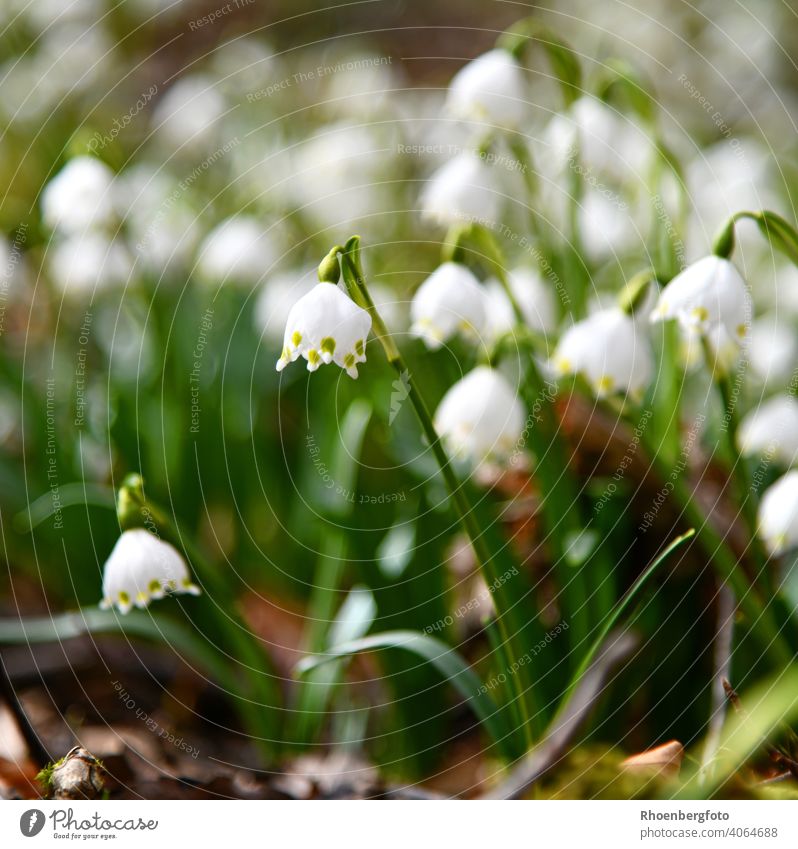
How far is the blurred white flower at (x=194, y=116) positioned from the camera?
263cm

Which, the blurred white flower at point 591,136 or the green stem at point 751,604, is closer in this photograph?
the green stem at point 751,604

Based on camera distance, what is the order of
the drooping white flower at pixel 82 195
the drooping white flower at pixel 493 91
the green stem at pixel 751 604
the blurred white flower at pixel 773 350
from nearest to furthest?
the green stem at pixel 751 604
the drooping white flower at pixel 493 91
the drooping white flower at pixel 82 195
the blurred white flower at pixel 773 350

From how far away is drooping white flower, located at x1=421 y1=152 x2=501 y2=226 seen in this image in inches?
54.2

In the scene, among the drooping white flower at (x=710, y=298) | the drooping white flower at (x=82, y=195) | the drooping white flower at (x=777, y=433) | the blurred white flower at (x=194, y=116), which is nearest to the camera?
the drooping white flower at (x=710, y=298)

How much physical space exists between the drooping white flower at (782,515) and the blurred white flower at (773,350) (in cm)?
66

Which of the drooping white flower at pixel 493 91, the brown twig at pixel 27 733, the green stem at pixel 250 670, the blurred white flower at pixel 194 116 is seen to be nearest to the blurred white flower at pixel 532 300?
the drooping white flower at pixel 493 91

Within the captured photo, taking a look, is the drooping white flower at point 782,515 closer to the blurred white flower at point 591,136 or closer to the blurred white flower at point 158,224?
the blurred white flower at point 591,136

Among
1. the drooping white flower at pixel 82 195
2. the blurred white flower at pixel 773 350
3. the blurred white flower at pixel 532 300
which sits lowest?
the blurred white flower at pixel 773 350

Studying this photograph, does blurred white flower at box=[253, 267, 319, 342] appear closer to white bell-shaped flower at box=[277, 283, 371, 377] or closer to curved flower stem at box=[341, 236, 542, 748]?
curved flower stem at box=[341, 236, 542, 748]

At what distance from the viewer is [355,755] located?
1.28 metres

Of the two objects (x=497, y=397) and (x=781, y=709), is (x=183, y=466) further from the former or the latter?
(x=781, y=709)
